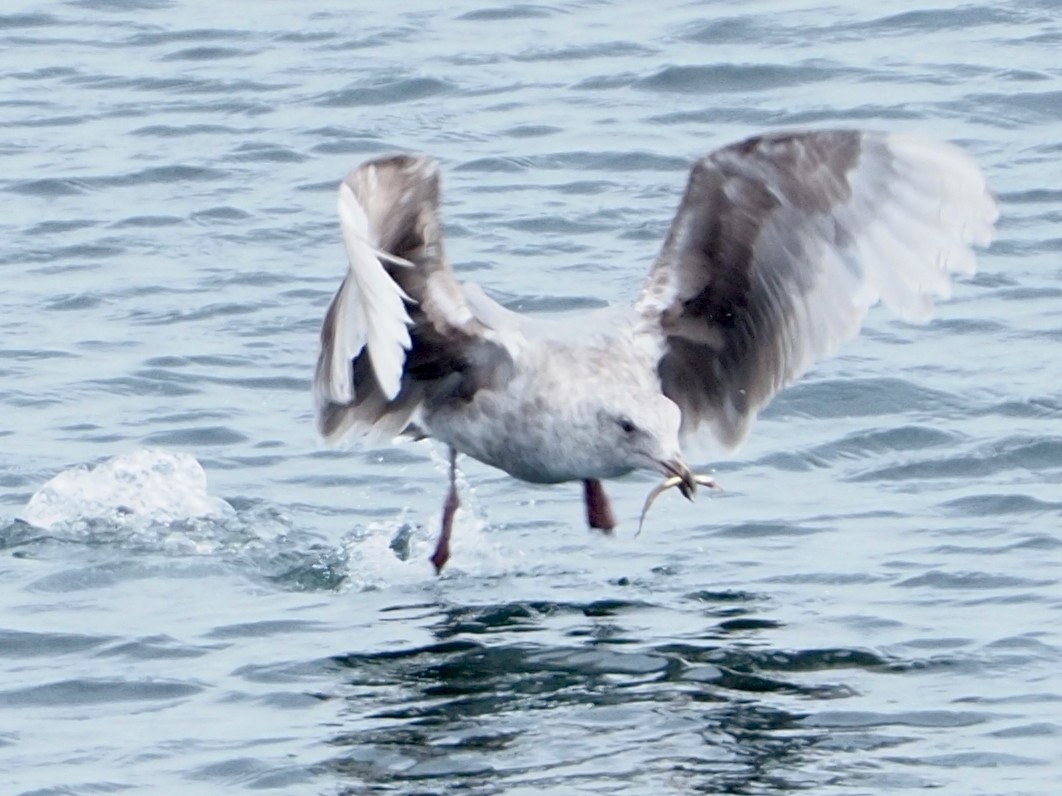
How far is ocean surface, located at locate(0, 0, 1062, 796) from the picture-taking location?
25.0 ft

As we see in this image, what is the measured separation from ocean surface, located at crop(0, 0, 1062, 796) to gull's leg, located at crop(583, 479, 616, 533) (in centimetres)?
14

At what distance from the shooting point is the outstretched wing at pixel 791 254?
8.79 m

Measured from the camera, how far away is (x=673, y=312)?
9.30m

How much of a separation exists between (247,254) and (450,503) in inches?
180

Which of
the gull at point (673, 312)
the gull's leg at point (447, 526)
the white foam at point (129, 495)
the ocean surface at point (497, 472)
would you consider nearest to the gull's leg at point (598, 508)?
the gull at point (673, 312)

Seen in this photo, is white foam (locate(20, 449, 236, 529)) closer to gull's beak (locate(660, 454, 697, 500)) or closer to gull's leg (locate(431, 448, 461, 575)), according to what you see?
gull's leg (locate(431, 448, 461, 575))

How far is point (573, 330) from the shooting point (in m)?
9.18

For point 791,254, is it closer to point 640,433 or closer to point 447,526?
point 640,433

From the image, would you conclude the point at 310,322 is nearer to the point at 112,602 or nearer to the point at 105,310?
the point at 105,310

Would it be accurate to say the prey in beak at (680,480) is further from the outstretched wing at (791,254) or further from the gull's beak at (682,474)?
the outstretched wing at (791,254)

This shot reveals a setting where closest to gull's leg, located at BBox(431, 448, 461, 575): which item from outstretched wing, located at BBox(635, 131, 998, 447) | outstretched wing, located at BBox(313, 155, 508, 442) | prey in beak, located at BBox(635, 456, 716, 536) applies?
outstretched wing, located at BBox(313, 155, 508, 442)

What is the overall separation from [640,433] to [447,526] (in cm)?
106

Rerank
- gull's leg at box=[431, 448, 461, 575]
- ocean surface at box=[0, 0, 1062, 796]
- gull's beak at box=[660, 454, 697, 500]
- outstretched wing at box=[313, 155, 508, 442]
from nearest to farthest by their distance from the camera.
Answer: ocean surface at box=[0, 0, 1062, 796] < outstretched wing at box=[313, 155, 508, 442] < gull's beak at box=[660, 454, 697, 500] < gull's leg at box=[431, 448, 461, 575]

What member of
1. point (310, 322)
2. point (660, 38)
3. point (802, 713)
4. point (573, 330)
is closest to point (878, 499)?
point (573, 330)
